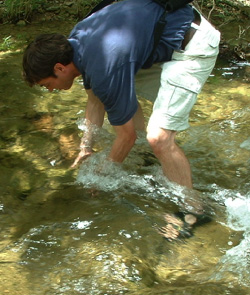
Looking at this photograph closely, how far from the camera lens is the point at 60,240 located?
302 cm

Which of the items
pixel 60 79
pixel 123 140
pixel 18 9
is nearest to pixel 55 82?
pixel 60 79

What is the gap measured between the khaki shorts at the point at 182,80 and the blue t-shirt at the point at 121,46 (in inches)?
3.4

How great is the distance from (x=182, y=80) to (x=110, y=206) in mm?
1043

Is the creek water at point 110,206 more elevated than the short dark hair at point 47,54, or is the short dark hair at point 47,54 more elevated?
the short dark hair at point 47,54

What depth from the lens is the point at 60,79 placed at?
311 cm

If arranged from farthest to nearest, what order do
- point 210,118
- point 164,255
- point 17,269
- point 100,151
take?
point 210,118 < point 100,151 < point 164,255 < point 17,269

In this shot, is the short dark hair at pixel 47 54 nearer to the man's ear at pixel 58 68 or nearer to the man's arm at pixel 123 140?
the man's ear at pixel 58 68

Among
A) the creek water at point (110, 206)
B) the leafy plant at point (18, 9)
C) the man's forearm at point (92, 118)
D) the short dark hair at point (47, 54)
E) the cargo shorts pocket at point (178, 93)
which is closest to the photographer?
the creek water at point (110, 206)

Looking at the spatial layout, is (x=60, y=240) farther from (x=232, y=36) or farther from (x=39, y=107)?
(x=232, y=36)

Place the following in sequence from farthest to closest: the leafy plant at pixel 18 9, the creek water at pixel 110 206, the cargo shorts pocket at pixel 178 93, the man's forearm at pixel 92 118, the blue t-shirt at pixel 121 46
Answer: the leafy plant at pixel 18 9
the man's forearm at pixel 92 118
the cargo shorts pocket at pixel 178 93
the blue t-shirt at pixel 121 46
the creek water at pixel 110 206

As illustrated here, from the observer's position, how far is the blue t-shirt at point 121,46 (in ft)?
9.09

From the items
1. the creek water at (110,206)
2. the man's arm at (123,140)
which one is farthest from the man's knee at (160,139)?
the creek water at (110,206)

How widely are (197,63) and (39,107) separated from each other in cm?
243

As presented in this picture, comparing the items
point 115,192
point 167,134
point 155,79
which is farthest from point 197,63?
point 115,192
